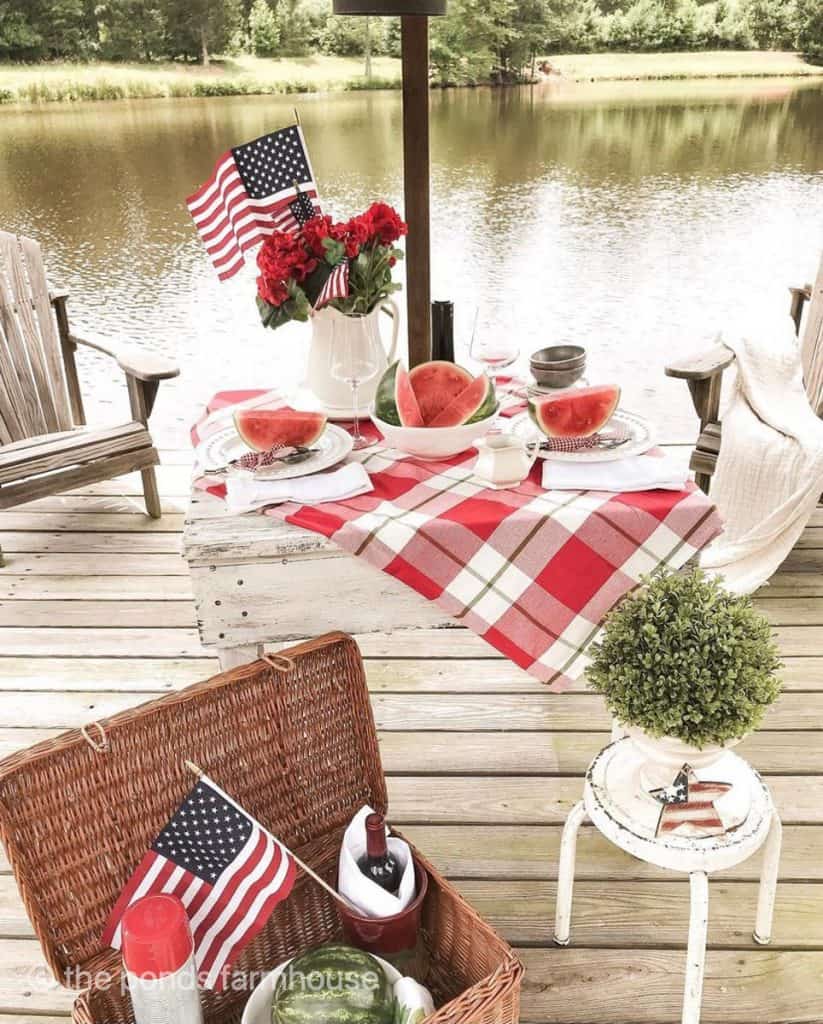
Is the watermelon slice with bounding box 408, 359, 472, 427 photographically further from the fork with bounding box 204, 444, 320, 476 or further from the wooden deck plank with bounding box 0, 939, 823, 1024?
the wooden deck plank with bounding box 0, 939, 823, 1024

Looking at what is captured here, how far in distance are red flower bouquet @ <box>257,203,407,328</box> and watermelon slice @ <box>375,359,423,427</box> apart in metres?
0.15

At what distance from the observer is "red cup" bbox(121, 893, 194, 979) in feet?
3.80

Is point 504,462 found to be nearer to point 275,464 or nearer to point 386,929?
point 275,464

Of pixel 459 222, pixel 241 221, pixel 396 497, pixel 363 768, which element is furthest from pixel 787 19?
pixel 363 768

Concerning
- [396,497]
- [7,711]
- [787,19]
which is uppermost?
[787,19]

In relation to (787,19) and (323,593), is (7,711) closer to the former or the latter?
(323,593)

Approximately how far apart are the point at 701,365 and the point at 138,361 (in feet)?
5.30

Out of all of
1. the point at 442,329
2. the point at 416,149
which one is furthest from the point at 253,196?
the point at 416,149

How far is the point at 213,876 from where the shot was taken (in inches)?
50.4

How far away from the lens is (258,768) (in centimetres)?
148

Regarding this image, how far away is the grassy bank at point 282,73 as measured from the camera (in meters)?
2.96

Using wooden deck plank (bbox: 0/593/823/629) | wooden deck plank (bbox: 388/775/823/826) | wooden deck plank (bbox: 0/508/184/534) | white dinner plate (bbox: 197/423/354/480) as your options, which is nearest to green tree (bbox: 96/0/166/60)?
→ wooden deck plank (bbox: 0/508/184/534)

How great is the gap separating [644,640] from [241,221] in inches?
46.1

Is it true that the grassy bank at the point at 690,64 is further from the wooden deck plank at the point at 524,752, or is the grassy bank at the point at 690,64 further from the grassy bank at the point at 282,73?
the wooden deck plank at the point at 524,752
